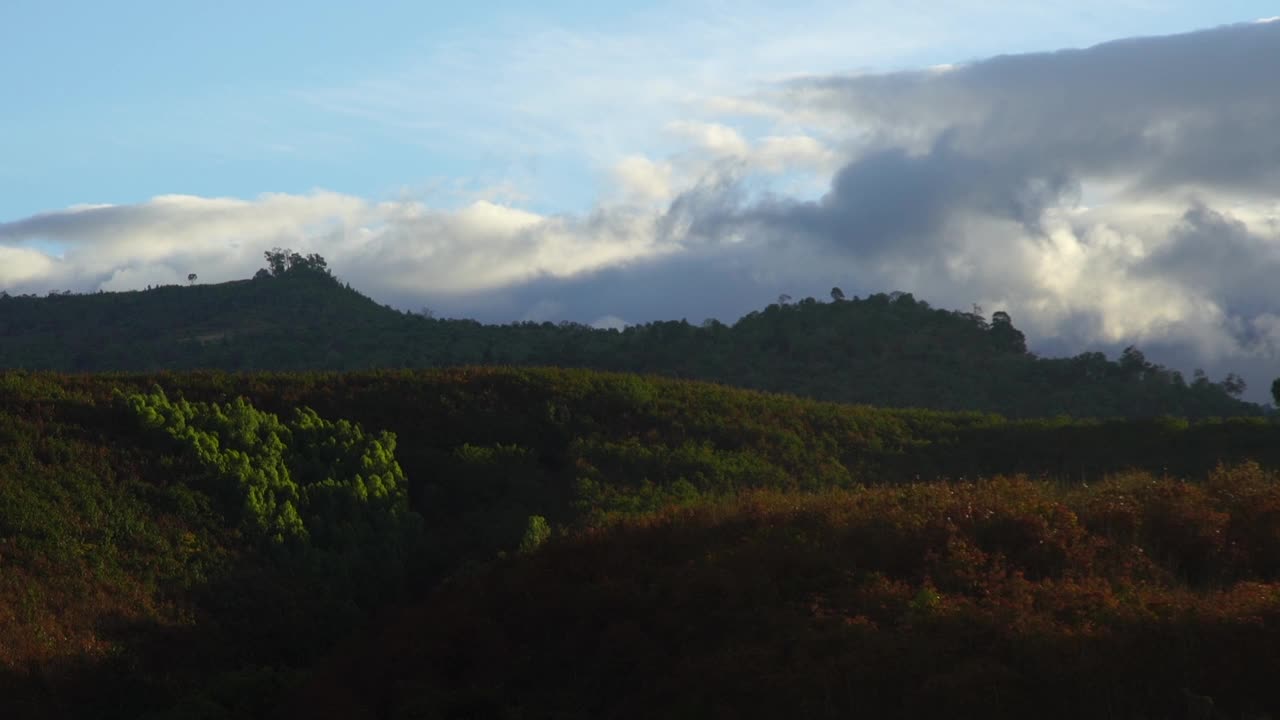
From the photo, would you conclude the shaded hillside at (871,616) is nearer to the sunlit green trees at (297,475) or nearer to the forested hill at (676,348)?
the sunlit green trees at (297,475)

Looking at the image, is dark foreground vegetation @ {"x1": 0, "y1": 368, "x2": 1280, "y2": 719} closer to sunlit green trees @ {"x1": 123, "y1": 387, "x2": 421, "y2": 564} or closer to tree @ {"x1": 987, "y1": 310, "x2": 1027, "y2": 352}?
sunlit green trees @ {"x1": 123, "y1": 387, "x2": 421, "y2": 564}

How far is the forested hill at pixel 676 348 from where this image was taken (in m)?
73.2

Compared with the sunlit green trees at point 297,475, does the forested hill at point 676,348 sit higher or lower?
higher

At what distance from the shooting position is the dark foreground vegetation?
44.3ft

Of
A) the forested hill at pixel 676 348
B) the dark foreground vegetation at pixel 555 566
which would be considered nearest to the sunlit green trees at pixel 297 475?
the dark foreground vegetation at pixel 555 566

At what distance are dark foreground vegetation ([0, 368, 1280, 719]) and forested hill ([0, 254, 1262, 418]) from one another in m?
38.0

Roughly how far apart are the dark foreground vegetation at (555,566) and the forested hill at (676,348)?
125 ft

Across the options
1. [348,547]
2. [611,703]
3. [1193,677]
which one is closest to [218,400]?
[348,547]

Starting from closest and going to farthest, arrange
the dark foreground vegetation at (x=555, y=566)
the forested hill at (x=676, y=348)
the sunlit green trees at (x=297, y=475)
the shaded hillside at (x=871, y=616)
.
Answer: the shaded hillside at (x=871, y=616), the dark foreground vegetation at (x=555, y=566), the sunlit green trees at (x=297, y=475), the forested hill at (x=676, y=348)

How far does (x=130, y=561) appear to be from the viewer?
76.4 feet

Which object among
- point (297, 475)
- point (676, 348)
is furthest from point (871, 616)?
point (676, 348)

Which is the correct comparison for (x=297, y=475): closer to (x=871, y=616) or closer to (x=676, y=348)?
(x=871, y=616)

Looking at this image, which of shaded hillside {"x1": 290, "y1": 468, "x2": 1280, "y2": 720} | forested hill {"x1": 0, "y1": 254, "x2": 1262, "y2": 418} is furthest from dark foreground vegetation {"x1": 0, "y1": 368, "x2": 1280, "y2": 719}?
forested hill {"x1": 0, "y1": 254, "x2": 1262, "y2": 418}

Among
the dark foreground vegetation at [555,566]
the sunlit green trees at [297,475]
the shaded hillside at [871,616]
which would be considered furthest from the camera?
the sunlit green trees at [297,475]
